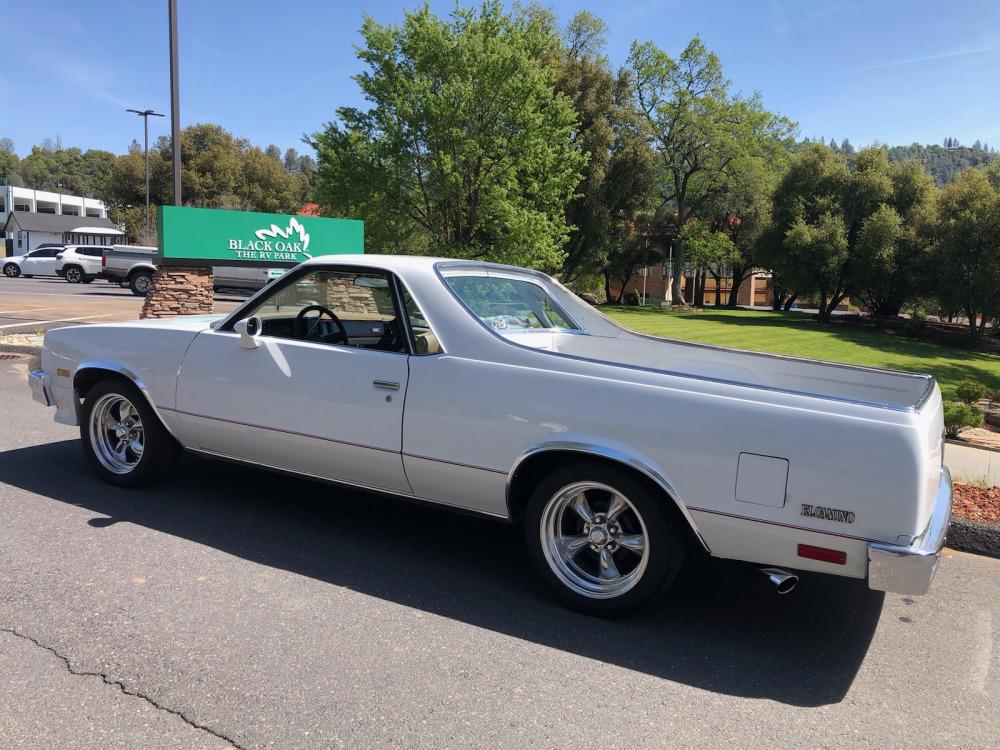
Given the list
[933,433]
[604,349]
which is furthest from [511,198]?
[933,433]

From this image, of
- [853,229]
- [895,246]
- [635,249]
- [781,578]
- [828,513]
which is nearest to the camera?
[828,513]

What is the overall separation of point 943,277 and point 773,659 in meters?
27.2

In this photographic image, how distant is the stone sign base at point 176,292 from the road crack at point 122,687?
1193 cm

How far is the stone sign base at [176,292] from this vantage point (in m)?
14.4

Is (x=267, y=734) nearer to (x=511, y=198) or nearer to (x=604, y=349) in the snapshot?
(x=604, y=349)

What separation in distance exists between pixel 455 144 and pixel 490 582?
23.3 metres

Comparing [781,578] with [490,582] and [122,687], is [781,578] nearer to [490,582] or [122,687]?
[490,582]

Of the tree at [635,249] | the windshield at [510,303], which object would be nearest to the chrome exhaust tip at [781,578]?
the windshield at [510,303]

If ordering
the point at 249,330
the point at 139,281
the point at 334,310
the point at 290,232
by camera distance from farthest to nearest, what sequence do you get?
1. the point at 139,281
2. the point at 290,232
3. the point at 334,310
4. the point at 249,330

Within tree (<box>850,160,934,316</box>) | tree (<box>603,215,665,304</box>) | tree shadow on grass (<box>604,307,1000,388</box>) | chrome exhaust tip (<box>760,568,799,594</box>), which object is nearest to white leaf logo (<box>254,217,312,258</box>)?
tree shadow on grass (<box>604,307,1000,388</box>)

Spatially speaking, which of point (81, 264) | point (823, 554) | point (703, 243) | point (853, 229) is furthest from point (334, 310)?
point (703, 243)

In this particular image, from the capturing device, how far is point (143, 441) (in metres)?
5.14

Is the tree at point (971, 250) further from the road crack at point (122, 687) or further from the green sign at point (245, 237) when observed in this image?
the road crack at point (122, 687)

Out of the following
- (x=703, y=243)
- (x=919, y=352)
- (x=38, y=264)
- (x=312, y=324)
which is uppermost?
(x=703, y=243)
